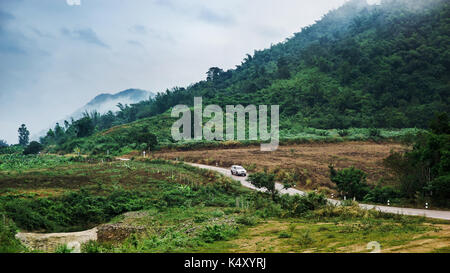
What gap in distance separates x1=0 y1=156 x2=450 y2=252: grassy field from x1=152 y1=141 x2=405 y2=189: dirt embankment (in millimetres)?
5734

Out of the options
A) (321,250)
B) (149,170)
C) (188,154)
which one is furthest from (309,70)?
(321,250)

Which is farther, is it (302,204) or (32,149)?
(32,149)

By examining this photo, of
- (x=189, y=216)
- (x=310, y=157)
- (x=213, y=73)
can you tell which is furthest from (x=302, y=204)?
(x=213, y=73)

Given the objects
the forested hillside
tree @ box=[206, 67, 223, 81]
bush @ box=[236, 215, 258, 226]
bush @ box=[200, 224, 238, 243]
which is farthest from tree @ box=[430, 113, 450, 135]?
tree @ box=[206, 67, 223, 81]

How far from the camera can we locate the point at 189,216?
1571cm

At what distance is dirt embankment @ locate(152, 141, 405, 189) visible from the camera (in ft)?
88.0

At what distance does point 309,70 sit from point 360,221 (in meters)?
65.1

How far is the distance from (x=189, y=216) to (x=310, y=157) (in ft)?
62.1

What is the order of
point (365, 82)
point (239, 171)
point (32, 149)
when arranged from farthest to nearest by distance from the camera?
point (365, 82) < point (32, 149) < point (239, 171)

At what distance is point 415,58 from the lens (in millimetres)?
61438

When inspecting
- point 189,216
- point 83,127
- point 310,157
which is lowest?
point 189,216

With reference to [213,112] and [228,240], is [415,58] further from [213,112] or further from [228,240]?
[228,240]

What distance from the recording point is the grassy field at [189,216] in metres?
9.57

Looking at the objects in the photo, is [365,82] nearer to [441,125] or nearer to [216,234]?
[441,125]
